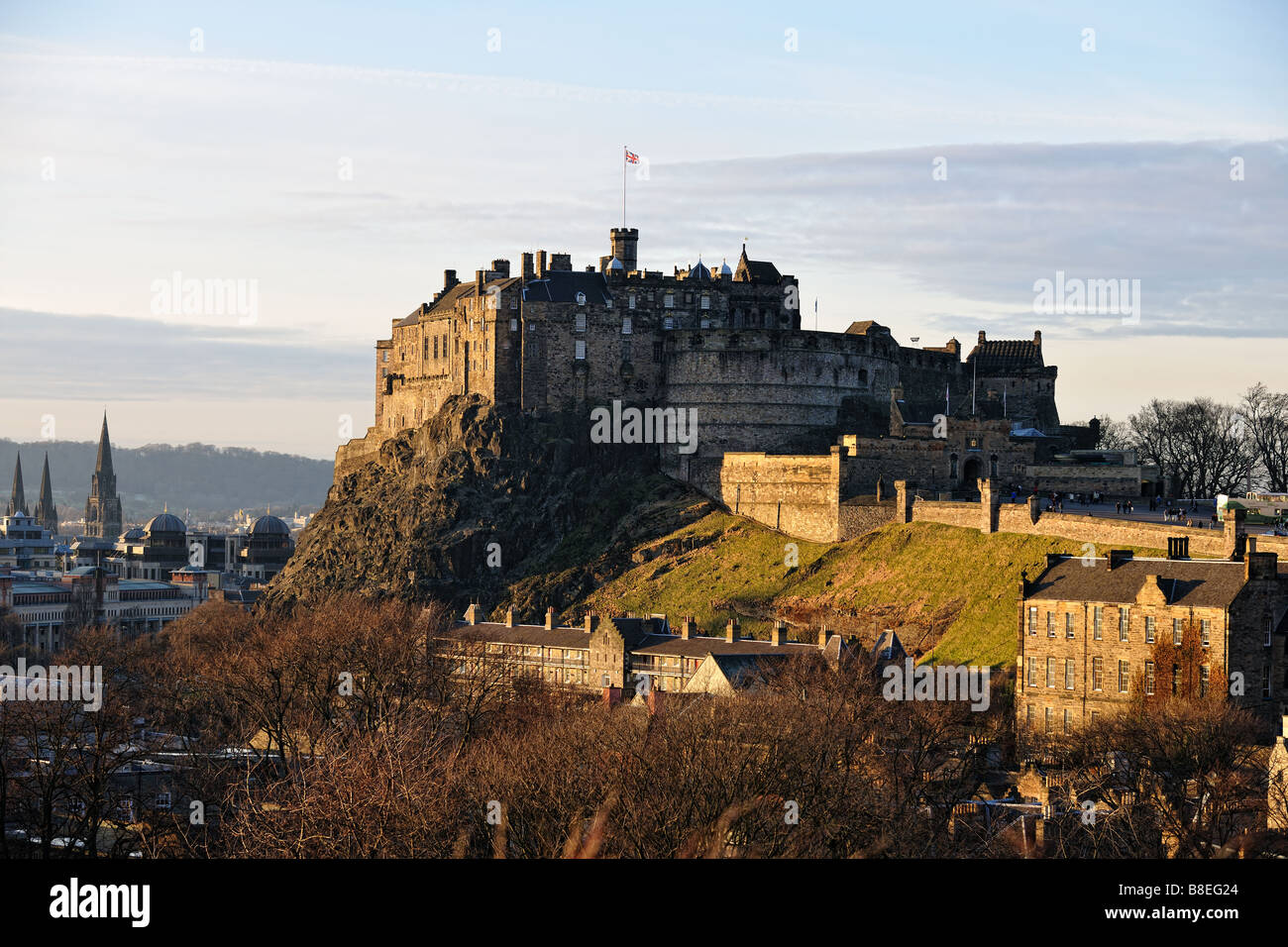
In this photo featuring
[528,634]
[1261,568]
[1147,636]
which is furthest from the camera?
[528,634]

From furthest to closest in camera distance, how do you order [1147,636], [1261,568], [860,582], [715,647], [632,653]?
[860,582], [632,653], [715,647], [1147,636], [1261,568]

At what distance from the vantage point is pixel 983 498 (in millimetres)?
95562

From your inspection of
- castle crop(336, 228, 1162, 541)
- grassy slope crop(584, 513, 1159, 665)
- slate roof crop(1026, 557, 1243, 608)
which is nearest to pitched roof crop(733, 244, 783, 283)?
castle crop(336, 228, 1162, 541)

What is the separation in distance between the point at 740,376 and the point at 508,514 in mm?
18746

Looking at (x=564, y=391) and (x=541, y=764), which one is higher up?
(x=564, y=391)

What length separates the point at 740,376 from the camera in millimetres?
121938

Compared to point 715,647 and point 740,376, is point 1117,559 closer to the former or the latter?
point 715,647

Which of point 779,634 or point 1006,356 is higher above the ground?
point 1006,356

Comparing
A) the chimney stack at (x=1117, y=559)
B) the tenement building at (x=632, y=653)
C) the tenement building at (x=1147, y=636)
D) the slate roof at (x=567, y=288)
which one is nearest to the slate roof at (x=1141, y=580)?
the tenement building at (x=1147, y=636)

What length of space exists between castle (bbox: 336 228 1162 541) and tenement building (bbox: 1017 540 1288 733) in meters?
34.7

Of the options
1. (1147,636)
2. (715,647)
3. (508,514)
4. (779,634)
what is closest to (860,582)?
(779,634)
